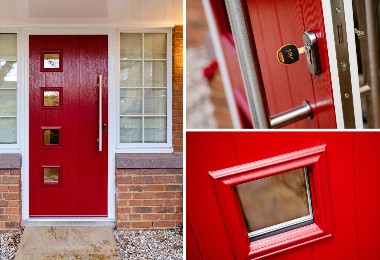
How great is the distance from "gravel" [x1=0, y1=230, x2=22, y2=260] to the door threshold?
5.2 inches

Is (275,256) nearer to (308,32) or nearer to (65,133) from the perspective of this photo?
(308,32)

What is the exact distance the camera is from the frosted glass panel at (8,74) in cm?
477

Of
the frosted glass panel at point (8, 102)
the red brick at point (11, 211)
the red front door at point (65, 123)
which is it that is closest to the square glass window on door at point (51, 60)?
the red front door at point (65, 123)

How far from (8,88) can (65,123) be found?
60 cm

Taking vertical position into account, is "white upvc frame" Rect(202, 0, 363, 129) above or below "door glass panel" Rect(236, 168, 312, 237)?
above

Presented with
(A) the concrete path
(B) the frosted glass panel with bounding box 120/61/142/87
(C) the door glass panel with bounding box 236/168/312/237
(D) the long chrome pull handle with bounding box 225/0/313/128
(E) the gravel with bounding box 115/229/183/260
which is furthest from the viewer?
(B) the frosted glass panel with bounding box 120/61/142/87

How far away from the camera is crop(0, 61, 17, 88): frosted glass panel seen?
15.7 ft

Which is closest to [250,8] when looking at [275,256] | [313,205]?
[313,205]

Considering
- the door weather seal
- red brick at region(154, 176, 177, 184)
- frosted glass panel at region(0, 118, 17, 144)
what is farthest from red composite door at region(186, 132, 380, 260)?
frosted glass panel at region(0, 118, 17, 144)

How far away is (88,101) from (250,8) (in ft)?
10.1

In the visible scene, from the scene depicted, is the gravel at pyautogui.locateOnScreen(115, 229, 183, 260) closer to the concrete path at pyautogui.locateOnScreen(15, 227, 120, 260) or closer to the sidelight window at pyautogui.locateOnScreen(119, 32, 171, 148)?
the concrete path at pyautogui.locateOnScreen(15, 227, 120, 260)

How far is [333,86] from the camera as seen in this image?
6.23 ft

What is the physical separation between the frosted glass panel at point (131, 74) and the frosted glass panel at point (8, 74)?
972 millimetres

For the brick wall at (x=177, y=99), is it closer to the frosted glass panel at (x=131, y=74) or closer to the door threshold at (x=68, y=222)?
the frosted glass panel at (x=131, y=74)
